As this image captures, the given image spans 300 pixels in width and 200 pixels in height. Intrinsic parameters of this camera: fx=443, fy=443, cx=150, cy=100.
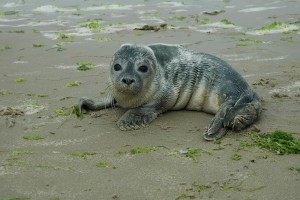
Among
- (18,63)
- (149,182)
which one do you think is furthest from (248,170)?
(18,63)

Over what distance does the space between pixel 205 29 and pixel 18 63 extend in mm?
3974

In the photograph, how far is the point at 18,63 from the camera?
23.1ft

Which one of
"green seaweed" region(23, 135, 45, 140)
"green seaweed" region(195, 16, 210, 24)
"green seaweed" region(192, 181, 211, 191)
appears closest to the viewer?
"green seaweed" region(192, 181, 211, 191)

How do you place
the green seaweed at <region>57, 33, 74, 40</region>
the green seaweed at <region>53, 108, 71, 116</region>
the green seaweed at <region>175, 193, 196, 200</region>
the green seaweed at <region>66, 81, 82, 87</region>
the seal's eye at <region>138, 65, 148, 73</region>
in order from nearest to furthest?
the green seaweed at <region>175, 193, 196, 200</region> → the seal's eye at <region>138, 65, 148, 73</region> → the green seaweed at <region>53, 108, 71, 116</region> → the green seaweed at <region>66, 81, 82, 87</region> → the green seaweed at <region>57, 33, 74, 40</region>

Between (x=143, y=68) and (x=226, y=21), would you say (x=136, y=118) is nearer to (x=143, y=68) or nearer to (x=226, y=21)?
(x=143, y=68)

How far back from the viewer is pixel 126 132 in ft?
14.0

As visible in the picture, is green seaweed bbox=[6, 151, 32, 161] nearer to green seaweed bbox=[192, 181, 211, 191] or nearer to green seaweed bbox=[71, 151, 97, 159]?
green seaweed bbox=[71, 151, 97, 159]

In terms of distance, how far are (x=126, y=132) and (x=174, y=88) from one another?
80cm

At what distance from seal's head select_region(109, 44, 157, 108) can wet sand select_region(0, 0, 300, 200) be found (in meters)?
0.28

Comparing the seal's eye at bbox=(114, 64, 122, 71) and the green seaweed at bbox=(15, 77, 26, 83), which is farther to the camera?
the green seaweed at bbox=(15, 77, 26, 83)

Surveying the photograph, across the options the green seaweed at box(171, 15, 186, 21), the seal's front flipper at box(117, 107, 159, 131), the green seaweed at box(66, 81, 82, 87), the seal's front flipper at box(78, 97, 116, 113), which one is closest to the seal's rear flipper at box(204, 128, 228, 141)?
the seal's front flipper at box(117, 107, 159, 131)

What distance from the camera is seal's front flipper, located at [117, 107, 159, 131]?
433 centimetres

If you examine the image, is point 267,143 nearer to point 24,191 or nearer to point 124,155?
point 124,155

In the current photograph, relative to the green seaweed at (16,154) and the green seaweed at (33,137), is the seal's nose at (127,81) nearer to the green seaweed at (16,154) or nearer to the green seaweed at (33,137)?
the green seaweed at (33,137)
